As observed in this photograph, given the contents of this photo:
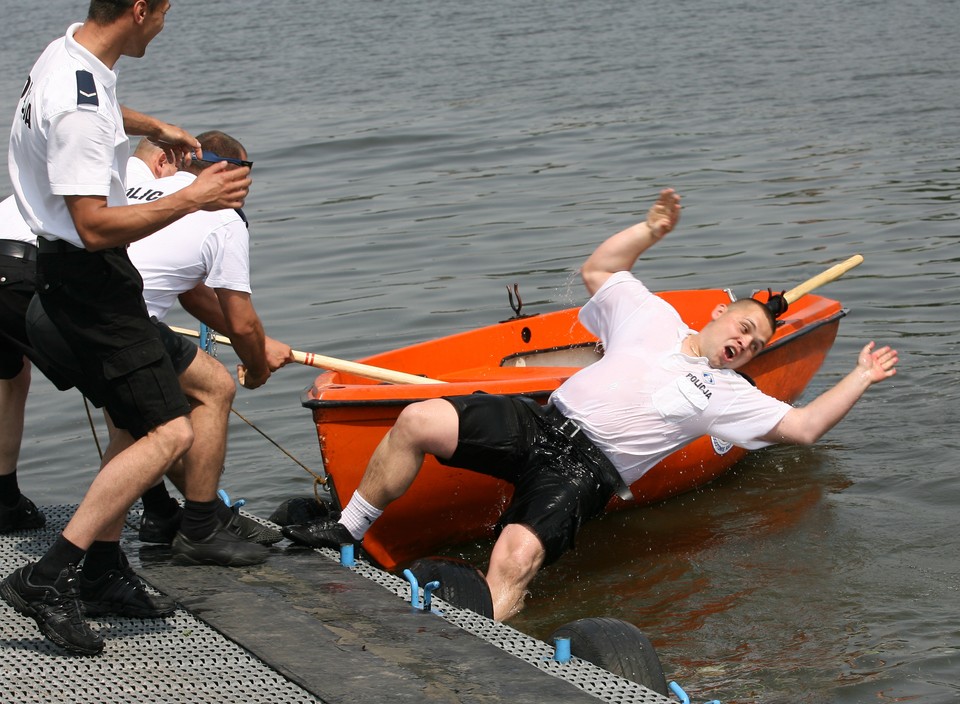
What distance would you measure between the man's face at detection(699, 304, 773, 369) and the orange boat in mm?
958

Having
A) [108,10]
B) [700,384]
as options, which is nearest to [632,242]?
[700,384]

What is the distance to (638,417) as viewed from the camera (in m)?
5.61

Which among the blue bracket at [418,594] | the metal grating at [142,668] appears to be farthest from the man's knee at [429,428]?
the metal grating at [142,668]

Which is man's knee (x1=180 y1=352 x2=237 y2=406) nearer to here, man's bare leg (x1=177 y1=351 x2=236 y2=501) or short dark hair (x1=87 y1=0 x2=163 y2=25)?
man's bare leg (x1=177 y1=351 x2=236 y2=501)

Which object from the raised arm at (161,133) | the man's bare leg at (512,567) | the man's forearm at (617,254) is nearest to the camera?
the raised arm at (161,133)

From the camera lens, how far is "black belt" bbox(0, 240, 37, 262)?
4.96m

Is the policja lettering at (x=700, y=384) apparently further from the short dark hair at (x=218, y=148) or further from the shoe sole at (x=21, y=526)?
the shoe sole at (x=21, y=526)

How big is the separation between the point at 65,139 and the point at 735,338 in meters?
2.96

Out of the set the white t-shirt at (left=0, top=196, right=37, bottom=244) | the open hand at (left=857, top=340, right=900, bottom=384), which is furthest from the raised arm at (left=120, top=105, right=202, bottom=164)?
the open hand at (left=857, top=340, right=900, bottom=384)

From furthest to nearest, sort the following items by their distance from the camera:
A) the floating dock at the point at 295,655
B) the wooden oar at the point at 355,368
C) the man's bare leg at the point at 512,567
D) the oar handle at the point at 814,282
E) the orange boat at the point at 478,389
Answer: the oar handle at the point at 814,282 < the wooden oar at the point at 355,368 < the orange boat at the point at 478,389 < the man's bare leg at the point at 512,567 < the floating dock at the point at 295,655

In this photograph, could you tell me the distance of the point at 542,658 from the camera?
4.34m

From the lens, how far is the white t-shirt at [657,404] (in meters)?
5.57

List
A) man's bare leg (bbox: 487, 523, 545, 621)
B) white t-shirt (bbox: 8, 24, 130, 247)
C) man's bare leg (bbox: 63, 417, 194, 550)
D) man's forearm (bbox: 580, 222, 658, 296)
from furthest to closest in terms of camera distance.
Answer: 1. man's forearm (bbox: 580, 222, 658, 296)
2. man's bare leg (bbox: 487, 523, 545, 621)
3. man's bare leg (bbox: 63, 417, 194, 550)
4. white t-shirt (bbox: 8, 24, 130, 247)

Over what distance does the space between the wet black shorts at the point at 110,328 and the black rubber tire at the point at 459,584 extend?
1326mm
